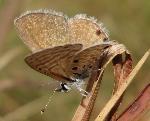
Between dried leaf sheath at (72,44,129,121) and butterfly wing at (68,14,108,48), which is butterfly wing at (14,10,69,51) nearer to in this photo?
butterfly wing at (68,14,108,48)

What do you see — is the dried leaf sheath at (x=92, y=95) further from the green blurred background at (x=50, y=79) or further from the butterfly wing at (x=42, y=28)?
the green blurred background at (x=50, y=79)

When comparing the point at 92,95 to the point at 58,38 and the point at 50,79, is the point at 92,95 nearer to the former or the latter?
the point at 58,38

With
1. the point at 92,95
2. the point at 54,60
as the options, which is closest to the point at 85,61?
the point at 54,60

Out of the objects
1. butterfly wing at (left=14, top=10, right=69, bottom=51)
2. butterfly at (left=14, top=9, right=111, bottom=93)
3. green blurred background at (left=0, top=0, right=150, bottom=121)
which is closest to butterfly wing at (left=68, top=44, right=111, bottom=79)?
butterfly at (left=14, top=9, right=111, bottom=93)

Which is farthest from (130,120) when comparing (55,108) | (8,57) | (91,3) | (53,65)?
(91,3)

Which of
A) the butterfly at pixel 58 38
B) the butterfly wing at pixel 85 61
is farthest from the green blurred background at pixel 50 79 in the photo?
the butterfly at pixel 58 38

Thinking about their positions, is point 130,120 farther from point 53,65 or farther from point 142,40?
point 142,40
